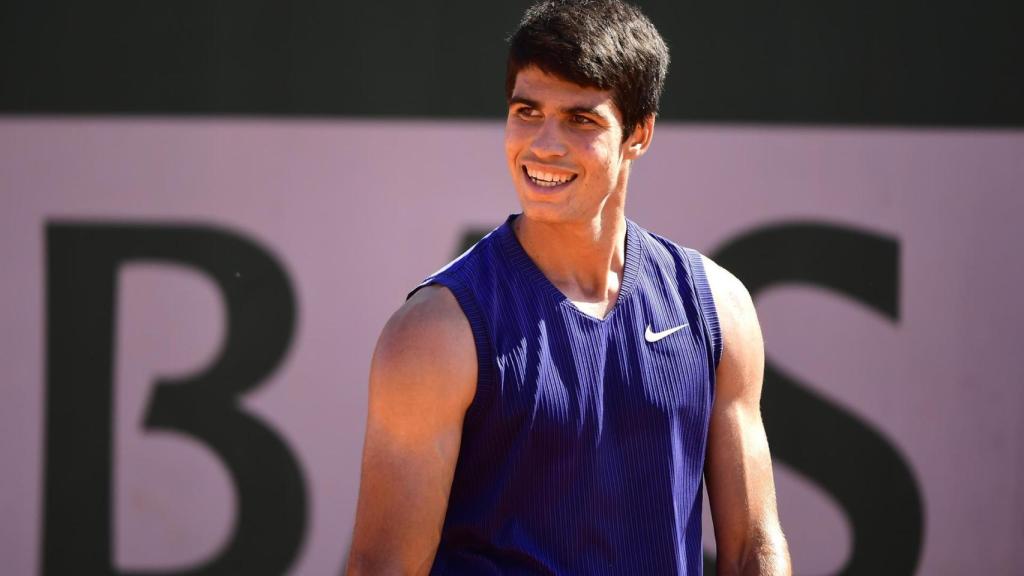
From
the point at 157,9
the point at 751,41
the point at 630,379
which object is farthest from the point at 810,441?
the point at 157,9

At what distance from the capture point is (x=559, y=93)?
1937mm

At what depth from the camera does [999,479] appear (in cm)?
373

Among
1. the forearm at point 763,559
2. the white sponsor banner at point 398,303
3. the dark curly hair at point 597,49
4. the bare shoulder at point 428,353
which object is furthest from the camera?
the white sponsor banner at point 398,303

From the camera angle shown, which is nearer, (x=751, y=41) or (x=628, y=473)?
(x=628, y=473)

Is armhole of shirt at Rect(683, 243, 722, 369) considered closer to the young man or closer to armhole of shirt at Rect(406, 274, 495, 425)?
the young man

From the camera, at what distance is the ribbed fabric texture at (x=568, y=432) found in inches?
72.3

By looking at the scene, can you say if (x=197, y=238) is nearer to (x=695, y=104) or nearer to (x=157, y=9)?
(x=157, y=9)

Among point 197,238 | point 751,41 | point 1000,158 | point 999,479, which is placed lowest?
point 999,479

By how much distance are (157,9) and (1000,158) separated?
2.40m

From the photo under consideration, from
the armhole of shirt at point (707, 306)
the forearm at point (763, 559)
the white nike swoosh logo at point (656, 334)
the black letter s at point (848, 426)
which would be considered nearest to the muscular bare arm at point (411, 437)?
the white nike swoosh logo at point (656, 334)

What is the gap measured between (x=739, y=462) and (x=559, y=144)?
567 mm

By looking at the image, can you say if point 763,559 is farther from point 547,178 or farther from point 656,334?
point 547,178

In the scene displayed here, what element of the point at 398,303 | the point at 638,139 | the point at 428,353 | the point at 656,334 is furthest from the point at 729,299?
the point at 398,303

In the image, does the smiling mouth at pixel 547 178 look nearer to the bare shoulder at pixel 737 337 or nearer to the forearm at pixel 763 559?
the bare shoulder at pixel 737 337
